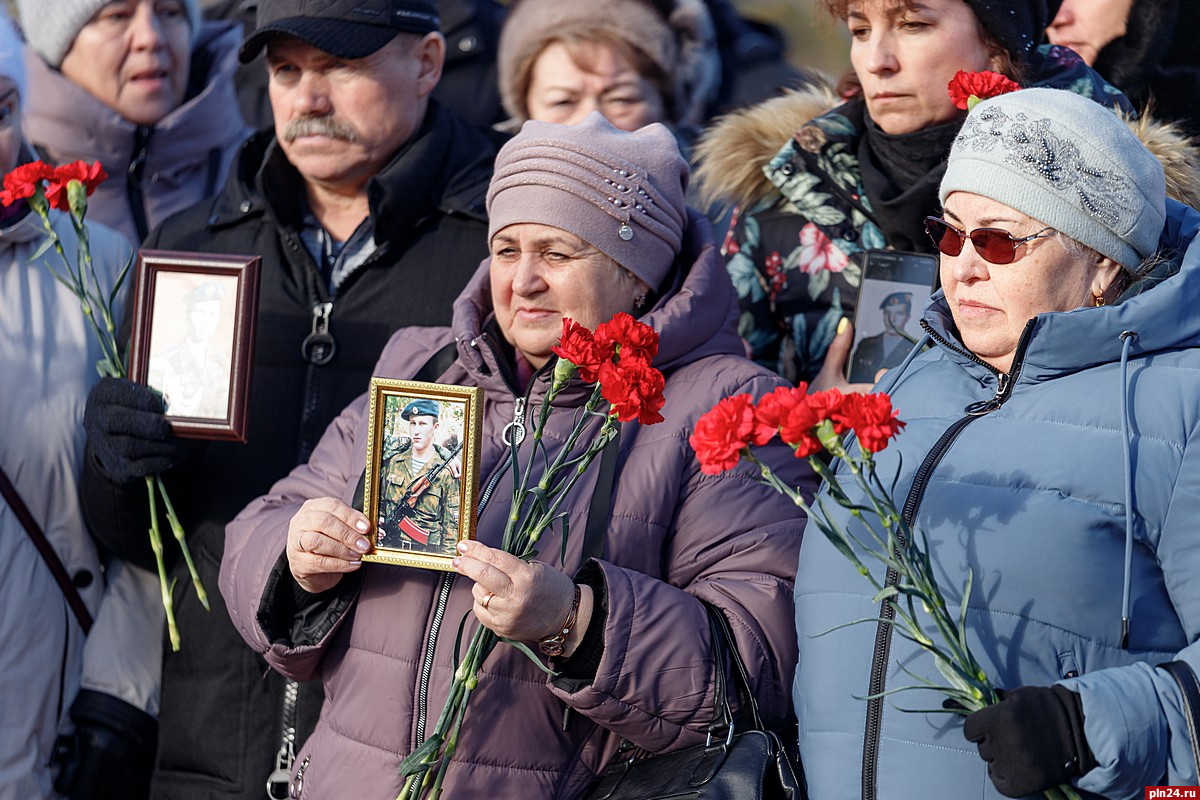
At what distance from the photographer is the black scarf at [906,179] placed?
10.4 ft

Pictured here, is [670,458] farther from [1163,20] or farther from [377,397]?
[1163,20]

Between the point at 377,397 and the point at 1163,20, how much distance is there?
7.59 feet

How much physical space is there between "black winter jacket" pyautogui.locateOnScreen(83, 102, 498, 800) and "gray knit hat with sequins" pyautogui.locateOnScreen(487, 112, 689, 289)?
58cm

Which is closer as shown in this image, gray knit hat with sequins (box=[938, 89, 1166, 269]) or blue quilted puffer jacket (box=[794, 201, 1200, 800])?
blue quilted puffer jacket (box=[794, 201, 1200, 800])

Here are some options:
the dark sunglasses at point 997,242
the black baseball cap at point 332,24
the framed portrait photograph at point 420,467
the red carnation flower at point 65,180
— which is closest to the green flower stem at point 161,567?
the red carnation flower at point 65,180

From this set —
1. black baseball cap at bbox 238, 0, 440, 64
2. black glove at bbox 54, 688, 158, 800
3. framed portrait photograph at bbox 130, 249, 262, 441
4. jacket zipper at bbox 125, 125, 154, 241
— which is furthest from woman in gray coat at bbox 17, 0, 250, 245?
black glove at bbox 54, 688, 158, 800

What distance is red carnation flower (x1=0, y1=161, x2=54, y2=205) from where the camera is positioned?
3.15 meters

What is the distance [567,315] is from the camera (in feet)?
9.81

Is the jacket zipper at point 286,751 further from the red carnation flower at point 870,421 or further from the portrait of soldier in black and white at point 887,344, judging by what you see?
the red carnation flower at point 870,421

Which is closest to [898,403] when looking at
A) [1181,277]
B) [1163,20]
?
[1181,277]

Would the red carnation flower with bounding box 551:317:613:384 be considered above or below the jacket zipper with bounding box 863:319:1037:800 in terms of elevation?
above

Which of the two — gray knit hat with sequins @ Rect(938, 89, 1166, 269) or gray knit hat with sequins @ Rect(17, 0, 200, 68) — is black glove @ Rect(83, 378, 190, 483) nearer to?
gray knit hat with sequins @ Rect(17, 0, 200, 68)

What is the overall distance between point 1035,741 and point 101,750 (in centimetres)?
224

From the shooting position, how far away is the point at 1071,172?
94.4 inches
